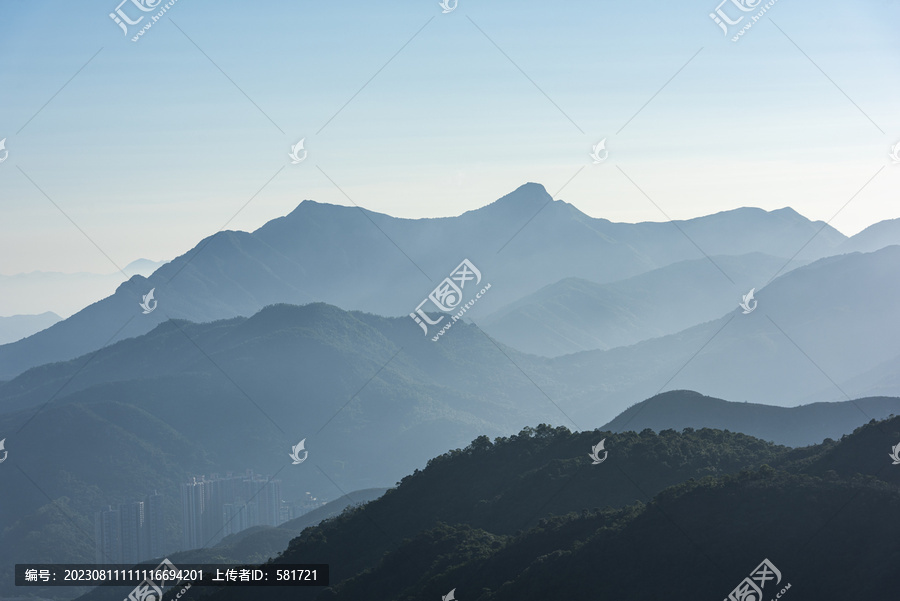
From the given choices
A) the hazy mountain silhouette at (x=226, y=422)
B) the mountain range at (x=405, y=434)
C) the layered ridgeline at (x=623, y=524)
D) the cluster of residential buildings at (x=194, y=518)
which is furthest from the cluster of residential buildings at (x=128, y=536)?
the layered ridgeline at (x=623, y=524)

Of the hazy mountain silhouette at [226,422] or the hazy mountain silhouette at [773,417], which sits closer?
the hazy mountain silhouette at [773,417]

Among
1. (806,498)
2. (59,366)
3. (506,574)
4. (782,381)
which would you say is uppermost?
(59,366)

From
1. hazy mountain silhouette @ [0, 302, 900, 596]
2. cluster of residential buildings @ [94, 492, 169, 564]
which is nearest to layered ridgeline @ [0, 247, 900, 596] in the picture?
hazy mountain silhouette @ [0, 302, 900, 596]

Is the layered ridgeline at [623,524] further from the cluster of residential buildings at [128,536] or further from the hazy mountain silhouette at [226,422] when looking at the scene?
the hazy mountain silhouette at [226,422]

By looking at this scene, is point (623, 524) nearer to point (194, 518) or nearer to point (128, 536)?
point (128, 536)

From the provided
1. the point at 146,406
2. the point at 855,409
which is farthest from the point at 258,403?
the point at 855,409

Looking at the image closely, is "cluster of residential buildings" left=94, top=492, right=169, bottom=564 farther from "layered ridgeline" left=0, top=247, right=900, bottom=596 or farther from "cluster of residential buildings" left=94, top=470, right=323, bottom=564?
"layered ridgeline" left=0, top=247, right=900, bottom=596

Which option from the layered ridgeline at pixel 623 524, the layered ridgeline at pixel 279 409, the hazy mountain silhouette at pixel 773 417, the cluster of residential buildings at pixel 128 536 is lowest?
the layered ridgeline at pixel 623 524

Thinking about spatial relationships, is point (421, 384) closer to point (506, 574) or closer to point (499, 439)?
point (499, 439)
